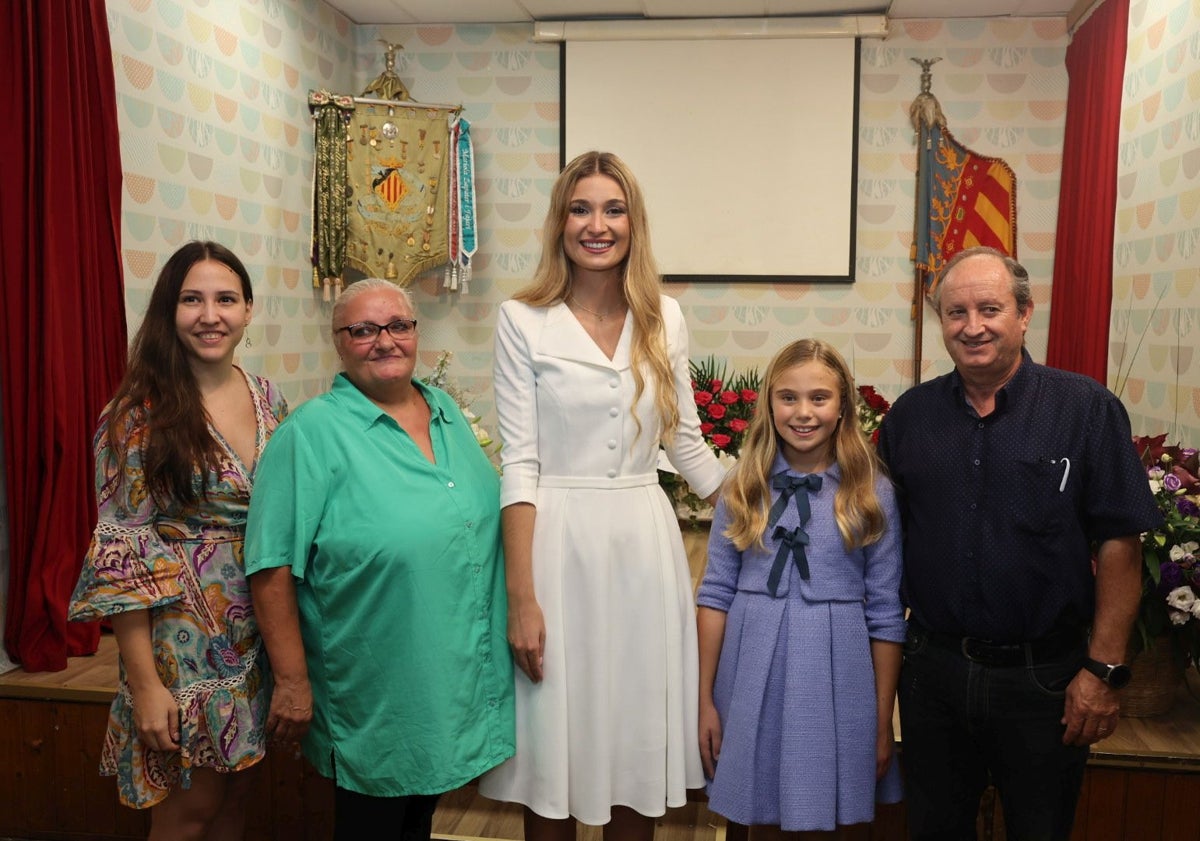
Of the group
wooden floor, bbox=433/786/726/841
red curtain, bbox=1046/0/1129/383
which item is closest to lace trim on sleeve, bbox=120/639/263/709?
wooden floor, bbox=433/786/726/841

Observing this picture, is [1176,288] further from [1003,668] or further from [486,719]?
[486,719]

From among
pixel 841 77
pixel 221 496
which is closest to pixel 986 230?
pixel 841 77

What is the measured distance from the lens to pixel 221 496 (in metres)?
1.74

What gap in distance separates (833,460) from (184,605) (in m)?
1.18

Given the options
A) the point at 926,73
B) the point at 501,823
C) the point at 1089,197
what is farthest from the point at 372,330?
the point at 926,73

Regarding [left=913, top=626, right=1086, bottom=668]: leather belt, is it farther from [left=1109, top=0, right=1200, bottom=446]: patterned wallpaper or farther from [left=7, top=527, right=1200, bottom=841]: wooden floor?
[left=1109, top=0, right=1200, bottom=446]: patterned wallpaper

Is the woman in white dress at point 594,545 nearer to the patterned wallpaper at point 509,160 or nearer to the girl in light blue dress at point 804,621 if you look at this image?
the girl in light blue dress at point 804,621

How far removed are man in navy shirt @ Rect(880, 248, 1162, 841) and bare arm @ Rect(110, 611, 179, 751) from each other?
130 centimetres

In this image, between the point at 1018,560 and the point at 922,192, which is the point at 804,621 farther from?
the point at 922,192

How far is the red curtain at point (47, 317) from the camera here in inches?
110

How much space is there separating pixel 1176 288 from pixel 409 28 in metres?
4.07

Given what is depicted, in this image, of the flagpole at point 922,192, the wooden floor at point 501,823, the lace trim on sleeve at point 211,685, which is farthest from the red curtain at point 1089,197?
the lace trim on sleeve at point 211,685

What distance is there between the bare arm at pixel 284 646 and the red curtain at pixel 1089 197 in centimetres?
351

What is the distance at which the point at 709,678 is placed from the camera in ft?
5.93
